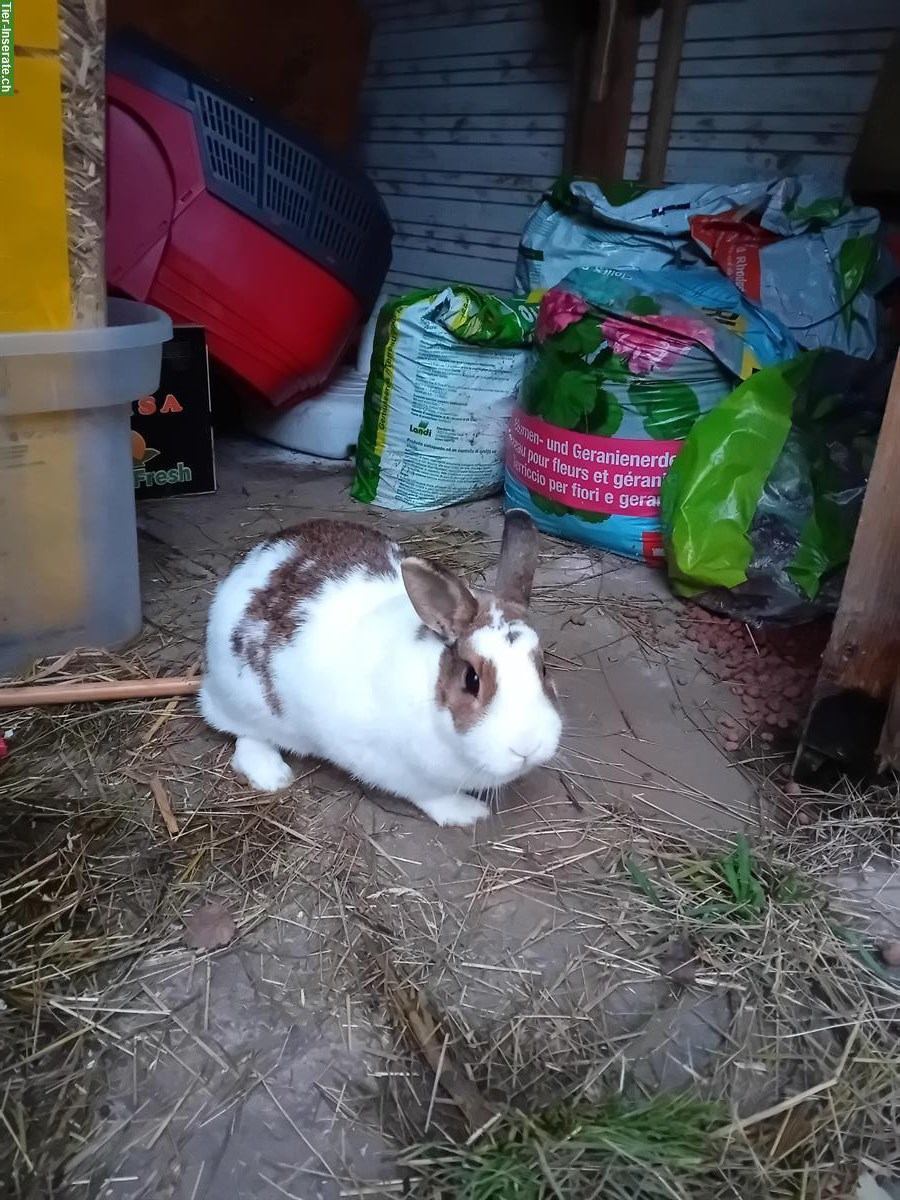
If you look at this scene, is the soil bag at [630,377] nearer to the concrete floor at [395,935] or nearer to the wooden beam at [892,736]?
the concrete floor at [395,935]

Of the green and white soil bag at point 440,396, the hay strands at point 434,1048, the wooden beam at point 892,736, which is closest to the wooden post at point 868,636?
the wooden beam at point 892,736

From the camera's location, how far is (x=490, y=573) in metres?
2.96

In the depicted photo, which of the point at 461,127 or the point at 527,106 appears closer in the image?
the point at 527,106

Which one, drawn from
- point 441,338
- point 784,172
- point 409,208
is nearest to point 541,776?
point 441,338

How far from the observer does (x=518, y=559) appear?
1731 millimetres

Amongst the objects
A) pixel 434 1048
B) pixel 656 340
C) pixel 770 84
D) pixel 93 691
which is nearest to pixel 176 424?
pixel 93 691

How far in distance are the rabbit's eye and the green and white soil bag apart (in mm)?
1974

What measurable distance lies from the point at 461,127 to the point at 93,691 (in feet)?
12.0

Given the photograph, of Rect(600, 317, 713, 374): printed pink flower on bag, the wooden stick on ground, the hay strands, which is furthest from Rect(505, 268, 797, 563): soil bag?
the hay strands

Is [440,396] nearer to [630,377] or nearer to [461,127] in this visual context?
[630,377]

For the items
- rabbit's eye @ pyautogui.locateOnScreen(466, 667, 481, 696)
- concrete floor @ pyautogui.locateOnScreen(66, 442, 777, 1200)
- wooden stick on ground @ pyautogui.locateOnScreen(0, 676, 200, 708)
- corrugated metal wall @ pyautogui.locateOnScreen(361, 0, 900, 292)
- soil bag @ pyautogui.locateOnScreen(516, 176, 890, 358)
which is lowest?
concrete floor @ pyautogui.locateOnScreen(66, 442, 777, 1200)

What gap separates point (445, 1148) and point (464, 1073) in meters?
0.13

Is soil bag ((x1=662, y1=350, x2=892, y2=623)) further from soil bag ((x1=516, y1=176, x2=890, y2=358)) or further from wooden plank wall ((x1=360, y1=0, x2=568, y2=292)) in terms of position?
wooden plank wall ((x1=360, y1=0, x2=568, y2=292))

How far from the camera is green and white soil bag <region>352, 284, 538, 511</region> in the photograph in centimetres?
328
